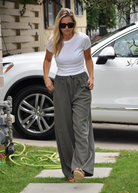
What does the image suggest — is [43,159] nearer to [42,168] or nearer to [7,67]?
[42,168]

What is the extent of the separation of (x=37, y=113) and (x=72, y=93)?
2.19 m

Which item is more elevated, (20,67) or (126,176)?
(20,67)

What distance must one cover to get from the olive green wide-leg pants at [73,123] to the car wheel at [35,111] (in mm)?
1994

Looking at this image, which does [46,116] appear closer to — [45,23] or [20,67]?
[20,67]

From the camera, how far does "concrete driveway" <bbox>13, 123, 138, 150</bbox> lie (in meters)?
6.03

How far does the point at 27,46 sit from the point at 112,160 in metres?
5.93

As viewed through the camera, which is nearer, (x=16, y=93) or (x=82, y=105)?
(x=82, y=105)

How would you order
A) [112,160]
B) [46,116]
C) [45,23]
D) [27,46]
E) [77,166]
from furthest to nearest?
[45,23] < [27,46] < [46,116] < [112,160] < [77,166]

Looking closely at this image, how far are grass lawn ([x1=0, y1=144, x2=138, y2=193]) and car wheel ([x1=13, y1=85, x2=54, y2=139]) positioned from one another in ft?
2.01

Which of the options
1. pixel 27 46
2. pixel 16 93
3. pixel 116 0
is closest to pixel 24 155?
pixel 16 93

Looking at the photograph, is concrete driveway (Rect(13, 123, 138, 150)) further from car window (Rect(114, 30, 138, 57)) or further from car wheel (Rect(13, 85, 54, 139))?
car window (Rect(114, 30, 138, 57))

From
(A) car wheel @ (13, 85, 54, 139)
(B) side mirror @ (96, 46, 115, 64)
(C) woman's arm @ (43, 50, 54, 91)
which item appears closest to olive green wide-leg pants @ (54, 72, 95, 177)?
(C) woman's arm @ (43, 50, 54, 91)

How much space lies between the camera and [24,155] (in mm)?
5117

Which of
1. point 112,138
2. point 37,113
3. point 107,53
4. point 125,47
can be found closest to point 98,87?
point 107,53
